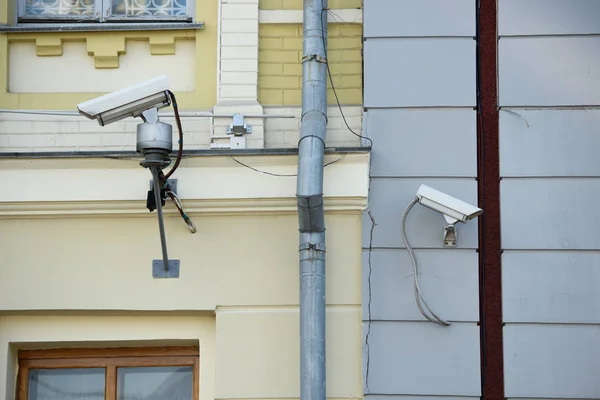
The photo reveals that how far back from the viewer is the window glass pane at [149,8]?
716 cm

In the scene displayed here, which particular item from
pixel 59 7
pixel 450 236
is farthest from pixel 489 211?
pixel 59 7

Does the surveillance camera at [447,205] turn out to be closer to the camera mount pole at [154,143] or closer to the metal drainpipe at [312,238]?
the metal drainpipe at [312,238]

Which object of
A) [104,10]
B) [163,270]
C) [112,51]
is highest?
[104,10]

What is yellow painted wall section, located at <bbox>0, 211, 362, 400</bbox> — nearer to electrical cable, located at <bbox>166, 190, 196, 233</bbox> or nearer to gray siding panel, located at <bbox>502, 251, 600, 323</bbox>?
electrical cable, located at <bbox>166, 190, 196, 233</bbox>

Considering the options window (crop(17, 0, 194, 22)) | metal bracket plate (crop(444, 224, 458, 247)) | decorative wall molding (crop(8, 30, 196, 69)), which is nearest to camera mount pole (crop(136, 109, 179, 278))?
decorative wall molding (crop(8, 30, 196, 69))

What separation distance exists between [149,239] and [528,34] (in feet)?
7.78

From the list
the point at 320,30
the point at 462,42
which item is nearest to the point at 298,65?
the point at 320,30

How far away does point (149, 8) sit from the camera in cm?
718

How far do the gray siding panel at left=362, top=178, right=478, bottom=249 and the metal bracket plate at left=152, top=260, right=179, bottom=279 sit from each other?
102 centimetres

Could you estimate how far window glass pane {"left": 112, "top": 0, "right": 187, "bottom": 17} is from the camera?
23.5 ft

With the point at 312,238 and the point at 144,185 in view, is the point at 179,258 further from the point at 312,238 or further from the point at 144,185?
the point at 312,238

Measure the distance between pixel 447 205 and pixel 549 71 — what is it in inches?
41.5

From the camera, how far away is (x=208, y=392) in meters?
6.76

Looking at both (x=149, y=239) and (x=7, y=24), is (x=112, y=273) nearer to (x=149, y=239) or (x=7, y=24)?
(x=149, y=239)
